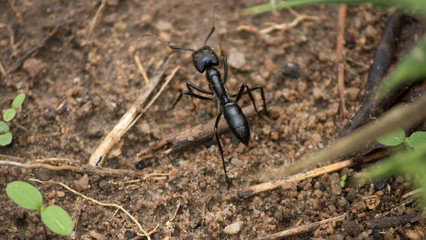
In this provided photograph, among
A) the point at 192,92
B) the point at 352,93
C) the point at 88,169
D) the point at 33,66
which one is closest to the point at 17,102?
the point at 33,66

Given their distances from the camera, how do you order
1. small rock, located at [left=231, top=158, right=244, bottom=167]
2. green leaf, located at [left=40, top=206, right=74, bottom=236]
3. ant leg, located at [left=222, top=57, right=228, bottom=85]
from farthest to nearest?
1. ant leg, located at [left=222, top=57, right=228, bottom=85]
2. small rock, located at [left=231, top=158, right=244, bottom=167]
3. green leaf, located at [left=40, top=206, right=74, bottom=236]

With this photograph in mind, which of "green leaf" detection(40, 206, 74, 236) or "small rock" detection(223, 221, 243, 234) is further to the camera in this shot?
"small rock" detection(223, 221, 243, 234)

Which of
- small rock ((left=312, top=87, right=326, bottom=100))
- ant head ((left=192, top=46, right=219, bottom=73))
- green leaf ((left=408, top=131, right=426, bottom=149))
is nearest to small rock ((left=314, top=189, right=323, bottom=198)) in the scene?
green leaf ((left=408, top=131, right=426, bottom=149))

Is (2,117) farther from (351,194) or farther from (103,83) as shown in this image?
(351,194)

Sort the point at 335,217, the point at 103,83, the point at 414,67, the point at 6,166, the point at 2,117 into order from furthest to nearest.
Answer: the point at 103,83
the point at 2,117
the point at 6,166
the point at 335,217
the point at 414,67

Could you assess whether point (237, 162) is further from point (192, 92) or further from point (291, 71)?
point (291, 71)

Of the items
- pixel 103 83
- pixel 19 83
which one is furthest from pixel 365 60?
pixel 19 83

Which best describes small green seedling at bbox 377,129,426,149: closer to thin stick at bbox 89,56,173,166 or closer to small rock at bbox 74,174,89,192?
thin stick at bbox 89,56,173,166
